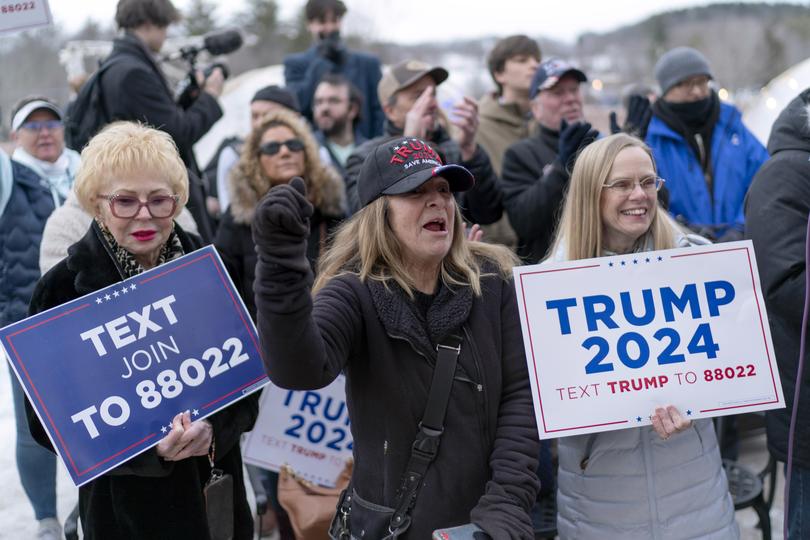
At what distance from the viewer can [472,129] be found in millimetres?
4133

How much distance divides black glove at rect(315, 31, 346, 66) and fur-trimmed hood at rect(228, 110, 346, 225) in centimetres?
257

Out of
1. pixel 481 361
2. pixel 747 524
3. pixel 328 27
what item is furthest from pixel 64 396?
pixel 328 27

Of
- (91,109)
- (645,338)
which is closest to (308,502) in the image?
(645,338)

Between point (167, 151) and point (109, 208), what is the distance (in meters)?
0.27

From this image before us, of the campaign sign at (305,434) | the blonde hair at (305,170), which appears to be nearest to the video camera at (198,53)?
the blonde hair at (305,170)

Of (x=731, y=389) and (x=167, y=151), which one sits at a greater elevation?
(x=167, y=151)

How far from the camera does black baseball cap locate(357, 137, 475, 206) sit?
7.87 ft

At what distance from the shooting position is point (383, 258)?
2.50m

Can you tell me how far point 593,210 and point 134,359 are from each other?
63.1 inches

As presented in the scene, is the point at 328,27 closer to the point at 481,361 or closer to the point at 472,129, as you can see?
the point at 472,129

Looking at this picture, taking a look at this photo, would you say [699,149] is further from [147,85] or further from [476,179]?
[147,85]

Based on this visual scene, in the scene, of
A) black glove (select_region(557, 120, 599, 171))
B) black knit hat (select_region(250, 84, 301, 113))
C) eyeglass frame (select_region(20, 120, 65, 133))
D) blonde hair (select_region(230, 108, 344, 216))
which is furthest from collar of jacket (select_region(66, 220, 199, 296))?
black knit hat (select_region(250, 84, 301, 113))

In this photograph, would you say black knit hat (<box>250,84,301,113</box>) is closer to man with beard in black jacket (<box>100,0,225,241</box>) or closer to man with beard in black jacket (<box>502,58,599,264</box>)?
man with beard in black jacket (<box>100,0,225,241</box>)

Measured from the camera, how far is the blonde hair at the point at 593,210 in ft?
9.22
